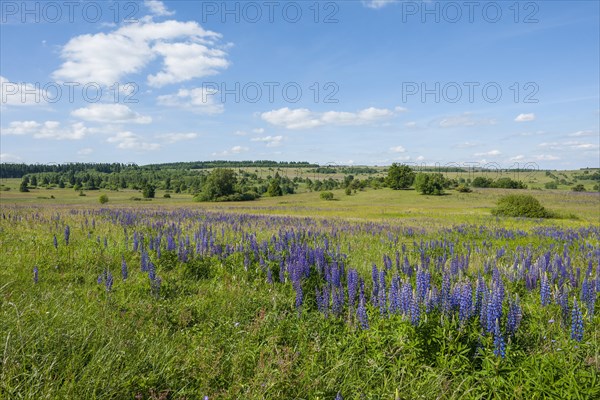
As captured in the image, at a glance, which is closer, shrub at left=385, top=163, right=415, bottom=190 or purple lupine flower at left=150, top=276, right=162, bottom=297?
purple lupine flower at left=150, top=276, right=162, bottom=297

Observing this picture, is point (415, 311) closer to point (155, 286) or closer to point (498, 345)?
point (498, 345)

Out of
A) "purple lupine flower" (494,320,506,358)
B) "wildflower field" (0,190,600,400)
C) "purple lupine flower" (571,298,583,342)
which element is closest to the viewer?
"wildflower field" (0,190,600,400)

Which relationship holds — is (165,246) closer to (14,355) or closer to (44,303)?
(44,303)

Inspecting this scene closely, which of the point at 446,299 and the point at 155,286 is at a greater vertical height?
the point at 446,299

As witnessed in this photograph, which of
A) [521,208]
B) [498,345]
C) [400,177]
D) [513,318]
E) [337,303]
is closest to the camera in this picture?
[498,345]

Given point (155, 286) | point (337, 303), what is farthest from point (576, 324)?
point (155, 286)

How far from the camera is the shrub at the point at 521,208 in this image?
33.6 meters

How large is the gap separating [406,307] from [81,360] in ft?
11.1

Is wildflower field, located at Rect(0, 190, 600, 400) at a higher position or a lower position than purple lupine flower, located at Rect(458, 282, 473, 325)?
lower

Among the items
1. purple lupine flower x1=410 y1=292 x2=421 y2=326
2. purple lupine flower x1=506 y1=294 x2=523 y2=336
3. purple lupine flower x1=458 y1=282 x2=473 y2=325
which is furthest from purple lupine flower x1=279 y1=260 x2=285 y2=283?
purple lupine flower x1=506 y1=294 x2=523 y2=336

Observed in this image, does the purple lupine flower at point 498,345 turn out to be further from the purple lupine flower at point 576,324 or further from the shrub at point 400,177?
the shrub at point 400,177

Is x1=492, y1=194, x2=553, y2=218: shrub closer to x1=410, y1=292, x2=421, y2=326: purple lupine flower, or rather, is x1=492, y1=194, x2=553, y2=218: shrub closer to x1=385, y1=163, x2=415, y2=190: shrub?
x1=410, y1=292, x2=421, y2=326: purple lupine flower

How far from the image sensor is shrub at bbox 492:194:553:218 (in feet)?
110

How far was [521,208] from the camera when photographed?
34.7 metres
